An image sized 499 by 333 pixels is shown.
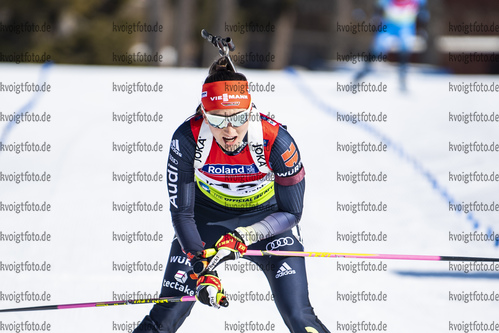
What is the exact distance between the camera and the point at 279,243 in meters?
3.74

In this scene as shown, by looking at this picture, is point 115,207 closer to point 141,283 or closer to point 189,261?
point 141,283

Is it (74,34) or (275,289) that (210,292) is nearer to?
(275,289)

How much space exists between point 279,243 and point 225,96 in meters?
0.88

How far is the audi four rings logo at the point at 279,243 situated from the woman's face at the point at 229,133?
61 centimetres

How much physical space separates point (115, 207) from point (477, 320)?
Answer: 3.62 meters

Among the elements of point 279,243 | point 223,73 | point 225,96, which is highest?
point 223,73

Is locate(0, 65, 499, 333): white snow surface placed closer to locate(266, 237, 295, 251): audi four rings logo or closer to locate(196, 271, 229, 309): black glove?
locate(266, 237, 295, 251): audi four rings logo

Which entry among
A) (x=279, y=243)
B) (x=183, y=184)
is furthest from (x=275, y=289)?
(x=183, y=184)

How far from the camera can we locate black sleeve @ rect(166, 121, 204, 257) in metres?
3.59

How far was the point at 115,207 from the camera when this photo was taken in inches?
266

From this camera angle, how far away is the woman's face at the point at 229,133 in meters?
3.46

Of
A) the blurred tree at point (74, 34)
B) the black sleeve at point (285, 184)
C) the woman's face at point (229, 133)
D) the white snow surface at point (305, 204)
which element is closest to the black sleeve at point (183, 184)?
the woman's face at point (229, 133)

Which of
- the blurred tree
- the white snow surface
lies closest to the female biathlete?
the white snow surface

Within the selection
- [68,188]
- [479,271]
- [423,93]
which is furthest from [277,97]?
[479,271]
